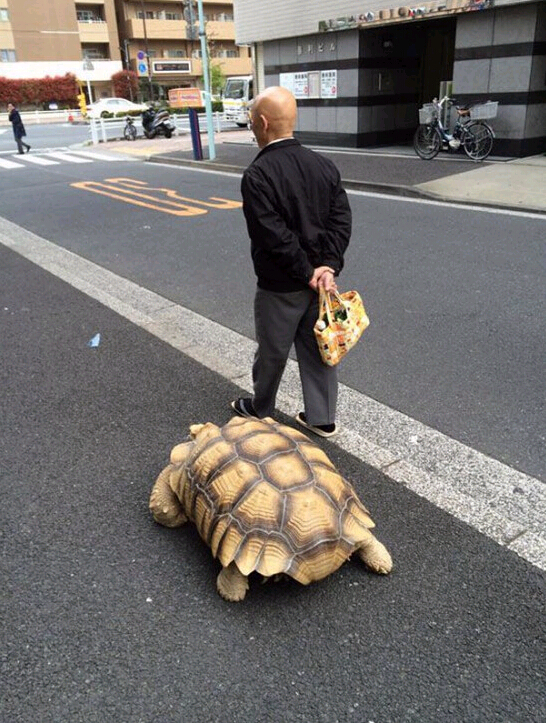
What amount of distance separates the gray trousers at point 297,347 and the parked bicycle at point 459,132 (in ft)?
38.8

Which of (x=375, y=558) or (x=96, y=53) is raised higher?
(x=96, y=53)

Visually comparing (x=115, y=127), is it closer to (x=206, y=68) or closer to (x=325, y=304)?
(x=206, y=68)

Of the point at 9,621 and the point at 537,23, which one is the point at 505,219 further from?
the point at 9,621

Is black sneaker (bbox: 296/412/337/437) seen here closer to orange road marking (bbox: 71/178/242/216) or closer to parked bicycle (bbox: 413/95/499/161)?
orange road marking (bbox: 71/178/242/216)

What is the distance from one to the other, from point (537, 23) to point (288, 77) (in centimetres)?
786

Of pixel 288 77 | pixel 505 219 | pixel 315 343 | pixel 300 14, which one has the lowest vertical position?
pixel 505 219

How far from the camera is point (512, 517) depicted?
9.37 ft

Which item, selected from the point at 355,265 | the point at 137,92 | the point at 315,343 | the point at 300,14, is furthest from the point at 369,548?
the point at 137,92

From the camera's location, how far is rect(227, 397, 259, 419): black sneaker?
3.76 m

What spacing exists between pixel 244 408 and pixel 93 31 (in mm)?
68547

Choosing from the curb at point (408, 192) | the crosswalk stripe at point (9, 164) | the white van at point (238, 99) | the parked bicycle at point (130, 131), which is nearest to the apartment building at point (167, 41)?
the white van at point (238, 99)

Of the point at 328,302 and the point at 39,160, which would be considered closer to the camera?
the point at 328,302

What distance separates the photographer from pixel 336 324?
128 inches

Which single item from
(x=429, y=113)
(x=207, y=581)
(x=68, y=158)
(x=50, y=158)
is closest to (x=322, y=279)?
(x=207, y=581)
